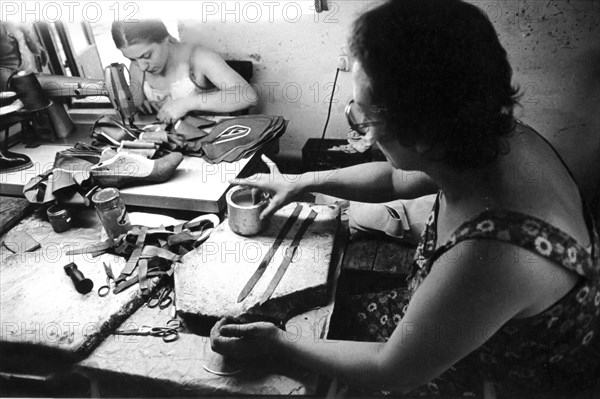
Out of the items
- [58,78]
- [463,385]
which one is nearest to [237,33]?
[58,78]

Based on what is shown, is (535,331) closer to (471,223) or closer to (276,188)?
(471,223)

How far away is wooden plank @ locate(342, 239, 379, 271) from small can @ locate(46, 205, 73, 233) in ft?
4.37

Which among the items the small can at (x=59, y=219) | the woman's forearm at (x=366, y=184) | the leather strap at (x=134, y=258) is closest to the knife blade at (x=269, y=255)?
the woman's forearm at (x=366, y=184)

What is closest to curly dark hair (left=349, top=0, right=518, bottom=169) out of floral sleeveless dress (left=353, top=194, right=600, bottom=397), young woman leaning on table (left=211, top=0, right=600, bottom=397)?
young woman leaning on table (left=211, top=0, right=600, bottom=397)

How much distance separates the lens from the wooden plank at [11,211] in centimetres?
204

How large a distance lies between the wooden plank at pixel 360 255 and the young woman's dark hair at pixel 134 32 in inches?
76.5

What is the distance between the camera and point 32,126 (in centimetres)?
271

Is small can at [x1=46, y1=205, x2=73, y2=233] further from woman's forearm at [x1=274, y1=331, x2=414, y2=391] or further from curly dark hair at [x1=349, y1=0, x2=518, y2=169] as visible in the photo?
curly dark hair at [x1=349, y1=0, x2=518, y2=169]

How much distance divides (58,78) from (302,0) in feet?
5.91

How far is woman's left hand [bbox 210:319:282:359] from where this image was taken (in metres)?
1.32

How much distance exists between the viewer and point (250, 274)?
1.58 m

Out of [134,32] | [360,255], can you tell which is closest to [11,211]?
[134,32]

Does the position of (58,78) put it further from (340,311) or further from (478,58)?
(478,58)

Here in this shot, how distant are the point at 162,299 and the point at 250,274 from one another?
358 millimetres
